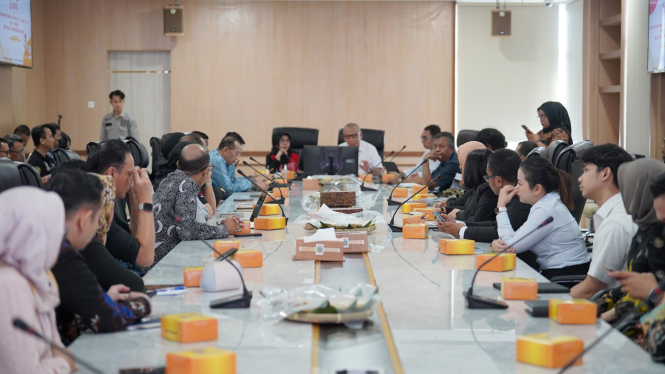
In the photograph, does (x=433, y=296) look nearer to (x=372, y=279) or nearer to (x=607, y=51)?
(x=372, y=279)

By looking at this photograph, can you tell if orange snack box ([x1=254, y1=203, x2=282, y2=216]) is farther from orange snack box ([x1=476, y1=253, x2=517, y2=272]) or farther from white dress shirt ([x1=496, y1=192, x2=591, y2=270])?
orange snack box ([x1=476, y1=253, x2=517, y2=272])

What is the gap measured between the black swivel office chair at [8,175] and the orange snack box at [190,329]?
1046 millimetres

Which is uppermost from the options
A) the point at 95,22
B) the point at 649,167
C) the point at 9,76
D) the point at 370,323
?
the point at 95,22

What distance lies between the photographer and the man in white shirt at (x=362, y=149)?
710cm

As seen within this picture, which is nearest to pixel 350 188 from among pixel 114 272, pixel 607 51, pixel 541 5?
pixel 114 272

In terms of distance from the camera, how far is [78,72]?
30.4ft

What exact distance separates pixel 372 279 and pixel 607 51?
6962 mm

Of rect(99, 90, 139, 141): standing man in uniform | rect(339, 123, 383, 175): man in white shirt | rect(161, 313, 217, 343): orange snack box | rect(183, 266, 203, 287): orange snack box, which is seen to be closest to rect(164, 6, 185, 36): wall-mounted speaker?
rect(99, 90, 139, 141): standing man in uniform

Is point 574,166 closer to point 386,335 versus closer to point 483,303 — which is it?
point 483,303

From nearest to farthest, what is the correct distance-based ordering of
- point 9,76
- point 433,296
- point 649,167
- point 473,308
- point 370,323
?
point 370,323 < point 473,308 < point 433,296 < point 649,167 < point 9,76

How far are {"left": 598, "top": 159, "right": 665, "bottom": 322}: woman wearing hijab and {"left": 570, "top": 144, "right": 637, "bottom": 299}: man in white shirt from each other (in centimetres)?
12

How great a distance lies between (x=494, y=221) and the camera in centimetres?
346

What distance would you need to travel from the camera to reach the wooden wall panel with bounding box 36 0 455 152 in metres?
9.22

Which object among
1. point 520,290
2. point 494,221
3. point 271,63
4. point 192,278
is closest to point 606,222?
point 520,290
